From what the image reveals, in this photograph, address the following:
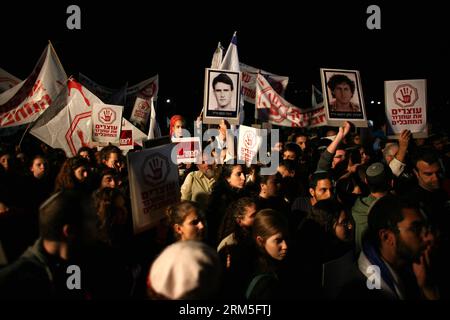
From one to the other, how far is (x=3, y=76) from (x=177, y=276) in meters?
9.00

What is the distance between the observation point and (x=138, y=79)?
168 feet

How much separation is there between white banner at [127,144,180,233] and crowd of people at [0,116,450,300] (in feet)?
0.54

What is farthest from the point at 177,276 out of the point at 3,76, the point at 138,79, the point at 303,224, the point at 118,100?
the point at 138,79

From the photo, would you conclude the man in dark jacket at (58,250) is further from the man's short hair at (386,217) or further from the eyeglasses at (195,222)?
the man's short hair at (386,217)

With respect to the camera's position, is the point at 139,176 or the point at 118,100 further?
the point at 118,100

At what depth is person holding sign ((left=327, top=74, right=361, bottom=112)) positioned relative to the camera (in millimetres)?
6047

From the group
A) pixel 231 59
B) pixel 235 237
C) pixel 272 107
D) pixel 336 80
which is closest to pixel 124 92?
pixel 231 59

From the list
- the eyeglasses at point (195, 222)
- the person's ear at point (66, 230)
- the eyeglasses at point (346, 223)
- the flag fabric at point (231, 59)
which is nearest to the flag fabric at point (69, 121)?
the flag fabric at point (231, 59)

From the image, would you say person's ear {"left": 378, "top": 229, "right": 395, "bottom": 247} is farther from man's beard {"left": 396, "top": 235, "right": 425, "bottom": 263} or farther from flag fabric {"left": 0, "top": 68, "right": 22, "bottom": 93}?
flag fabric {"left": 0, "top": 68, "right": 22, "bottom": 93}

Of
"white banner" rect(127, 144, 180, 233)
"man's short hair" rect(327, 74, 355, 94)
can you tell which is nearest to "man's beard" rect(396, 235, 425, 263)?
"white banner" rect(127, 144, 180, 233)

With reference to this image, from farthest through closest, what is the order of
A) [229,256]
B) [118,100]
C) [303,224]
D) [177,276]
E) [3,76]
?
1. [118,100]
2. [3,76]
3. [303,224]
4. [229,256]
5. [177,276]

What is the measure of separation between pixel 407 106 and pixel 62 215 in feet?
17.8

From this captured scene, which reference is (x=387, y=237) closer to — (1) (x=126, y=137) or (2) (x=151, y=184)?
(2) (x=151, y=184)
